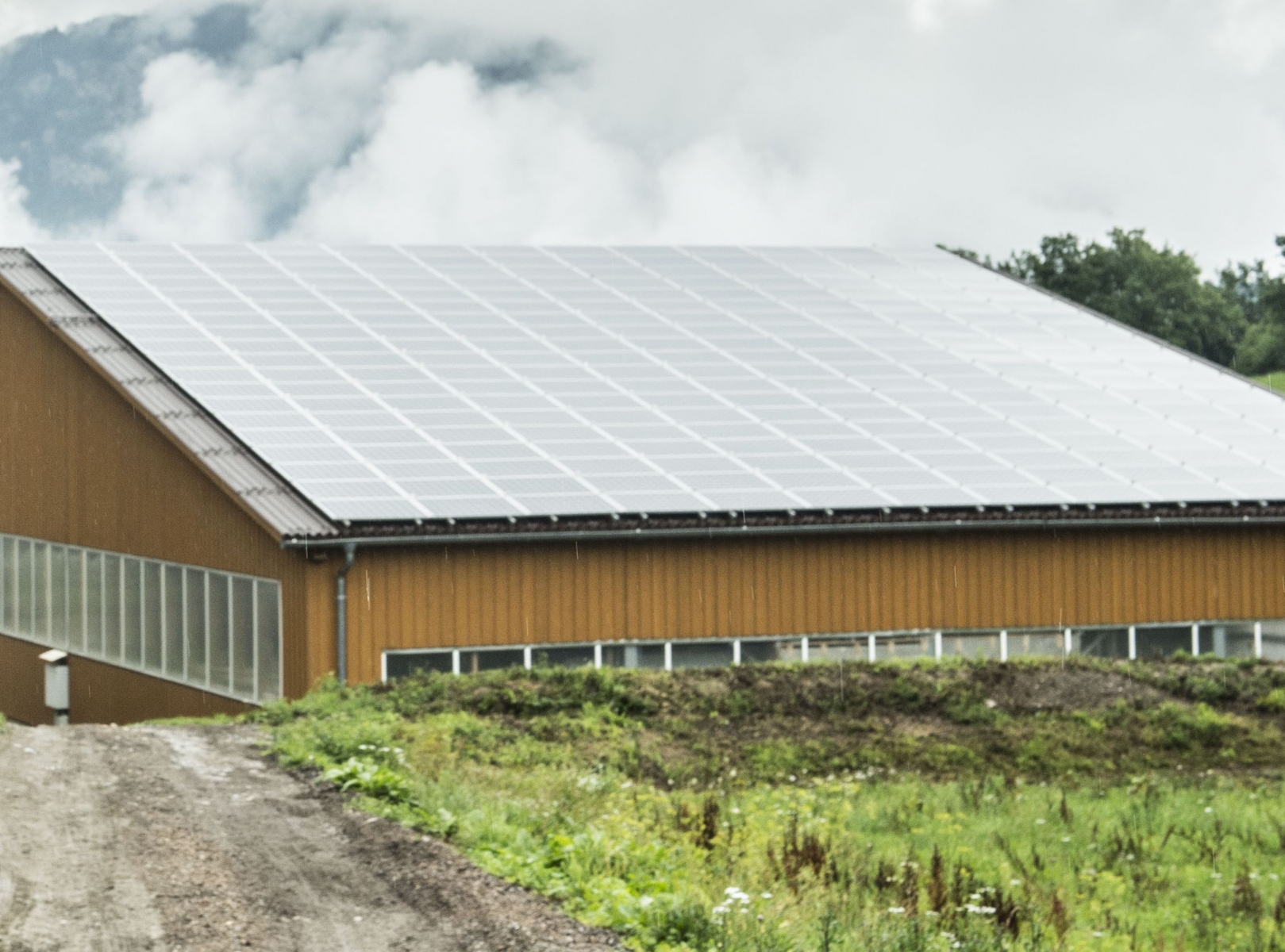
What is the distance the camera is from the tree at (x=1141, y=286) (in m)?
95.2

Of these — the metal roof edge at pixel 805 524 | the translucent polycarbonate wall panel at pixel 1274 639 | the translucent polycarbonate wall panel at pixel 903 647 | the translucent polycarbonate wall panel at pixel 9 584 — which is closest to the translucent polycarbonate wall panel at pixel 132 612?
the translucent polycarbonate wall panel at pixel 9 584

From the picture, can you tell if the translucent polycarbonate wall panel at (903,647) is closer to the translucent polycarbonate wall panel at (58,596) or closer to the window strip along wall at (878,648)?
the window strip along wall at (878,648)

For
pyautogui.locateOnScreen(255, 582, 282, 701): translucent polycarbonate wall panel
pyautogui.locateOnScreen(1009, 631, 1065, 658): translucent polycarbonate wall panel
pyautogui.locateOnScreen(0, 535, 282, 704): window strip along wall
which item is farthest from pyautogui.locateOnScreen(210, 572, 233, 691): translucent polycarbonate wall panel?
pyautogui.locateOnScreen(1009, 631, 1065, 658): translucent polycarbonate wall panel

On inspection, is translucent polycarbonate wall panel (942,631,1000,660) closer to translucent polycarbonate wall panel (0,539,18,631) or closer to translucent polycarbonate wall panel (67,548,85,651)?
translucent polycarbonate wall panel (67,548,85,651)

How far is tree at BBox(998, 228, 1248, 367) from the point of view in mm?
95250

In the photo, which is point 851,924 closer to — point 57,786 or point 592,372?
point 57,786

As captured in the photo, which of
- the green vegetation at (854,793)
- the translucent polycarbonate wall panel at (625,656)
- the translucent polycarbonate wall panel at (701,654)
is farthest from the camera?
the translucent polycarbonate wall panel at (701,654)

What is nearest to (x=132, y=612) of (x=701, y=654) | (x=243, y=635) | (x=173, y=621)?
(x=173, y=621)

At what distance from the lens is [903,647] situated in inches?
1136

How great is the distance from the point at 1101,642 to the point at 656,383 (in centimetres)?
999

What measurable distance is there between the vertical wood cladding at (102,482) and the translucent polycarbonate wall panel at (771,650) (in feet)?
23.0

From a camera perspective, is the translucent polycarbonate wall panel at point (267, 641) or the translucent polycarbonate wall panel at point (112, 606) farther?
the translucent polycarbonate wall panel at point (112, 606)

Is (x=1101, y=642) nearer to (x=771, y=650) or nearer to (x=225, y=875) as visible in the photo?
(x=771, y=650)

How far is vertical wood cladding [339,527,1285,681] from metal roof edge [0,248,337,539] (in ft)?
4.67
